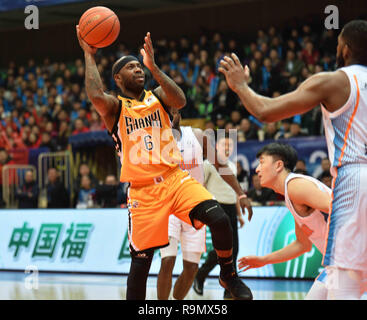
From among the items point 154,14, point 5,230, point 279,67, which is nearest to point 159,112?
point 5,230

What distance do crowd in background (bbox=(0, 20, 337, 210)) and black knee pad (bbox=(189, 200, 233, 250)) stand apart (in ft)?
24.2

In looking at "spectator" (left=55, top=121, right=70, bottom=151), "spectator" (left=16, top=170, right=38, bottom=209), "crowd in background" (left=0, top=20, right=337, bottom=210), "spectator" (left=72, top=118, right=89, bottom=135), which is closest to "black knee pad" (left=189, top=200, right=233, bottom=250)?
"crowd in background" (left=0, top=20, right=337, bottom=210)

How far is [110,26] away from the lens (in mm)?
5516

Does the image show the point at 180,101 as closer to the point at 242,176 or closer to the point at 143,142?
the point at 143,142

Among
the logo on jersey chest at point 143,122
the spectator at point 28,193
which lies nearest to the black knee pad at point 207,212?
the logo on jersey chest at point 143,122

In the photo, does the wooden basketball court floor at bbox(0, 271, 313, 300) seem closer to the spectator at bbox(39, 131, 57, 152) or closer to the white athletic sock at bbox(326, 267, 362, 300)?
the white athletic sock at bbox(326, 267, 362, 300)

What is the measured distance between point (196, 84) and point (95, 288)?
28.5ft

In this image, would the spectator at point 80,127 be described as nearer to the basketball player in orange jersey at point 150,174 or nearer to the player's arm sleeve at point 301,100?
the basketball player in orange jersey at point 150,174

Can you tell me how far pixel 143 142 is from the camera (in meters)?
5.42

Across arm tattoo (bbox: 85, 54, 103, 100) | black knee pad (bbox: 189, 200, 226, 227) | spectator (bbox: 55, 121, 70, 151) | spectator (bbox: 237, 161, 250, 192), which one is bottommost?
spectator (bbox: 237, 161, 250, 192)

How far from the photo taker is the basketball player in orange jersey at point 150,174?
519 centimetres

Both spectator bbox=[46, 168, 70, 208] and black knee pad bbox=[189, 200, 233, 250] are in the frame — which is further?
spectator bbox=[46, 168, 70, 208]

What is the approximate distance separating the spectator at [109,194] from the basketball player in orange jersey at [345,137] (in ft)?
31.1

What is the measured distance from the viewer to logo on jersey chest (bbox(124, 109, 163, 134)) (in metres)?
5.42
